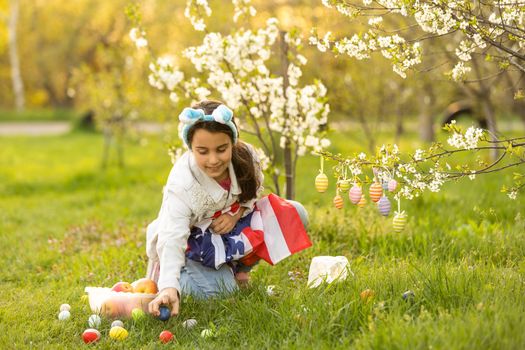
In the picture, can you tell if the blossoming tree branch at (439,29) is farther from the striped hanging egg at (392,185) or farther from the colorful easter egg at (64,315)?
the colorful easter egg at (64,315)

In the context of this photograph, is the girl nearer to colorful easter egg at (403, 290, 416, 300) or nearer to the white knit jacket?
the white knit jacket

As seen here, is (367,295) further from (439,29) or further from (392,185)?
(439,29)

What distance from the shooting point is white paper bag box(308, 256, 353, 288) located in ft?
11.3

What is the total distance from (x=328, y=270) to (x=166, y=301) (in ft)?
3.06

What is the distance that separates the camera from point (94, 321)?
10.5 feet

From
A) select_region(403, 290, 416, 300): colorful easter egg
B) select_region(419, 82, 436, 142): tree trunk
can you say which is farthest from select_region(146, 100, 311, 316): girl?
select_region(419, 82, 436, 142): tree trunk

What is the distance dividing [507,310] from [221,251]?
1494mm

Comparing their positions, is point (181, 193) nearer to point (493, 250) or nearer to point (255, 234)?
point (255, 234)

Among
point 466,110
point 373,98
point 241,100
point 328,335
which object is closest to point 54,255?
point 241,100

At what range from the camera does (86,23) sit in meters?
26.4

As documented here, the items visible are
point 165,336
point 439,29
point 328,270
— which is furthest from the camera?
point 328,270

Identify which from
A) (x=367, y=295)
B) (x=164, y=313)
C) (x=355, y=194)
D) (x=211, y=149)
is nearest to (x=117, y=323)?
(x=164, y=313)

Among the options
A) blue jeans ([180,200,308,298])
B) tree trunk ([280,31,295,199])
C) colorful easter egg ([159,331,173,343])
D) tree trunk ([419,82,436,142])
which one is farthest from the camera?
tree trunk ([419,82,436,142])

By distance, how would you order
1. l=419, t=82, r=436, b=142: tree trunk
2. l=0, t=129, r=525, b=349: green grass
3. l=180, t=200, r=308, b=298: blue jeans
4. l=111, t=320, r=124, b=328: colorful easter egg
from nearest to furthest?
1. l=0, t=129, r=525, b=349: green grass
2. l=111, t=320, r=124, b=328: colorful easter egg
3. l=180, t=200, r=308, b=298: blue jeans
4. l=419, t=82, r=436, b=142: tree trunk
